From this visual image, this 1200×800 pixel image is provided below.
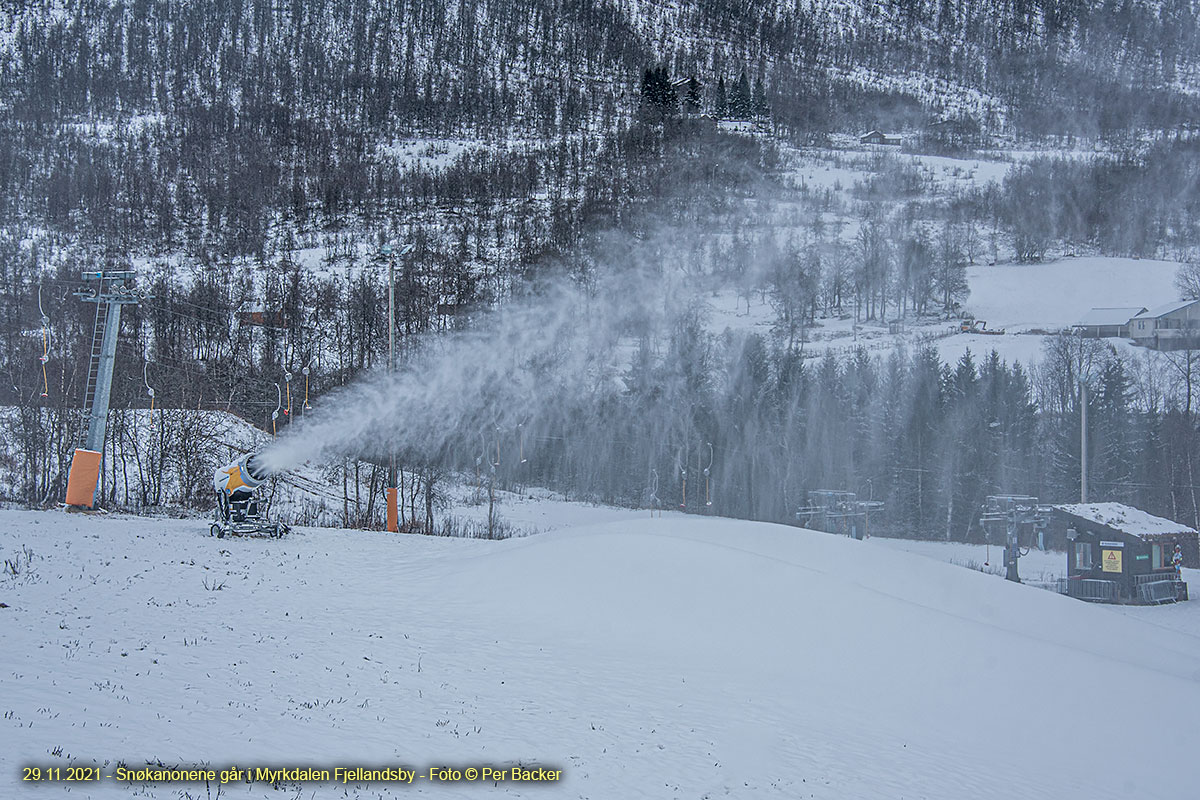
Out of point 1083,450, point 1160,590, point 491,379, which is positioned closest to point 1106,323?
point 1083,450

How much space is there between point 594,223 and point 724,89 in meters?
45.9

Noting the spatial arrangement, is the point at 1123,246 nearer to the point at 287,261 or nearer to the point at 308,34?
the point at 287,261

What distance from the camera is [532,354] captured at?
39562mm

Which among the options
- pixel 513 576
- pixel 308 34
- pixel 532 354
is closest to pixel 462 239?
pixel 532 354

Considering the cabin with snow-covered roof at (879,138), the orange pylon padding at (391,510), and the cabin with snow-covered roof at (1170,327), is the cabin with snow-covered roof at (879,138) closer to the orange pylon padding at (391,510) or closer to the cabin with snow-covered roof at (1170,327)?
the cabin with snow-covered roof at (1170,327)

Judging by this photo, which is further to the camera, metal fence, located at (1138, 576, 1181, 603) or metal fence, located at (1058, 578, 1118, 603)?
metal fence, located at (1058, 578, 1118, 603)

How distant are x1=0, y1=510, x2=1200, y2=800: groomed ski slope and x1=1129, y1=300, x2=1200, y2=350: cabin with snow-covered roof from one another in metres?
32.7

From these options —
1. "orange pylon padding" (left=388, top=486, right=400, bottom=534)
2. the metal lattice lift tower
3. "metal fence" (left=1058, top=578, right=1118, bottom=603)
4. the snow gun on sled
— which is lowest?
"metal fence" (left=1058, top=578, right=1118, bottom=603)

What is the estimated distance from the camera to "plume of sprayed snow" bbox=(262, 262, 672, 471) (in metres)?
29.7

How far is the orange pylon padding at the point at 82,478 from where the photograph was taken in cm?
2003

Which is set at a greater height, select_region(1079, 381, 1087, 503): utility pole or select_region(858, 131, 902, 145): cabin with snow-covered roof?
select_region(858, 131, 902, 145): cabin with snow-covered roof

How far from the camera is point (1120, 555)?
24000 mm

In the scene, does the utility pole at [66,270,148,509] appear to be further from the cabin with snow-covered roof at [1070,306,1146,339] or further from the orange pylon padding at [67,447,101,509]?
the cabin with snow-covered roof at [1070,306,1146,339]

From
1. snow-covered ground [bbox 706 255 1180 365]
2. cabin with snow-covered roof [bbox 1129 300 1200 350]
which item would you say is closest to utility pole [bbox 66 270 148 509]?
snow-covered ground [bbox 706 255 1180 365]
